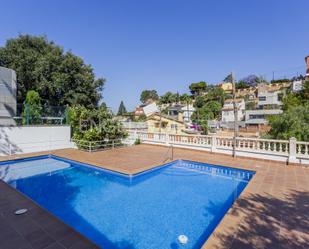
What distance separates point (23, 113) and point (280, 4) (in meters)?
16.2

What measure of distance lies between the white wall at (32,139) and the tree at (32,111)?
17.8 inches

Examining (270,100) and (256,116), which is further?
(270,100)

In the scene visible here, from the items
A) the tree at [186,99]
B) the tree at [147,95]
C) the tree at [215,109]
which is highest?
the tree at [147,95]

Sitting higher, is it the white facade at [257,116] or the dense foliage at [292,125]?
the white facade at [257,116]

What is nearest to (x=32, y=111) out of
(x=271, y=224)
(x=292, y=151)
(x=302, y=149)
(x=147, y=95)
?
(x=271, y=224)

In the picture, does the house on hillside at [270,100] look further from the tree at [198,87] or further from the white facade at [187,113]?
the tree at [198,87]

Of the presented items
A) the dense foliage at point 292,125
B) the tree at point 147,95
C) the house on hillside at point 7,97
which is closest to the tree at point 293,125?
the dense foliage at point 292,125

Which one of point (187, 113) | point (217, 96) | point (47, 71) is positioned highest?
point (217, 96)

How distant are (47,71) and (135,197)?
44.5 feet

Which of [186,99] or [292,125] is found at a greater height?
[186,99]

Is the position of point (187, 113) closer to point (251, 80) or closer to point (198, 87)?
point (198, 87)

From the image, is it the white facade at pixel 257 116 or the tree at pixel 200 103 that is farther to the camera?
the tree at pixel 200 103

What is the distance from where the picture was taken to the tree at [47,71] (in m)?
14.8

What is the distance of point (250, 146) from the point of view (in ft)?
32.2
